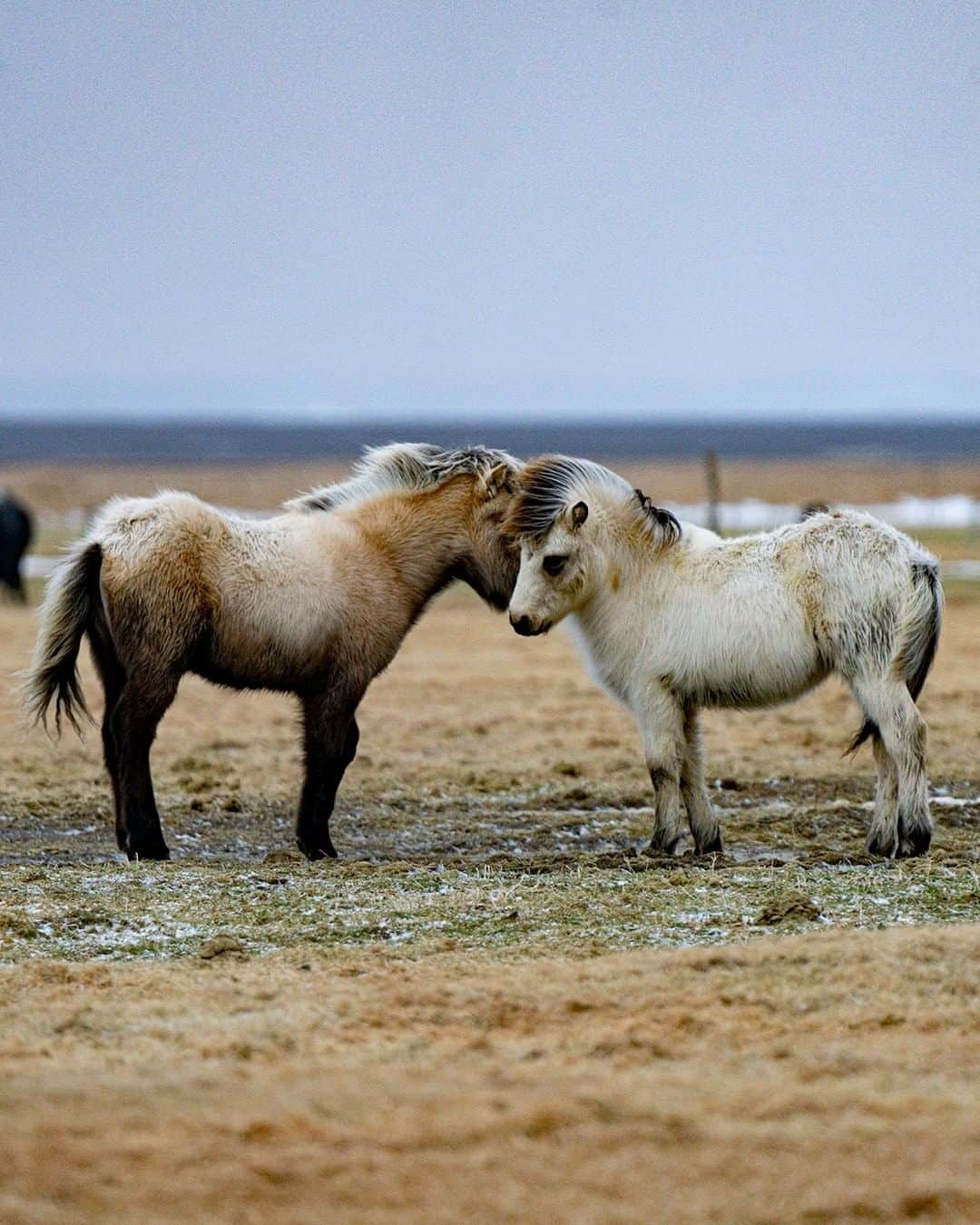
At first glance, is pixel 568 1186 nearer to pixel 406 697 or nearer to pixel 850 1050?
pixel 850 1050

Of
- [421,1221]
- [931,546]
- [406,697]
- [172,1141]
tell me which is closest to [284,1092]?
[172,1141]

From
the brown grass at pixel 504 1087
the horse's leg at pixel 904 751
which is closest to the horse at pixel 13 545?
the horse's leg at pixel 904 751

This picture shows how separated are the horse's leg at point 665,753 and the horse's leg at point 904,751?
2.90 feet

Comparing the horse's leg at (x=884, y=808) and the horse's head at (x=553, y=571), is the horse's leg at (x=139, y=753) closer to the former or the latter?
the horse's head at (x=553, y=571)

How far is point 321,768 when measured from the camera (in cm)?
784

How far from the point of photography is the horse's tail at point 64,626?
7688 mm

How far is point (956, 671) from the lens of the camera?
1533cm

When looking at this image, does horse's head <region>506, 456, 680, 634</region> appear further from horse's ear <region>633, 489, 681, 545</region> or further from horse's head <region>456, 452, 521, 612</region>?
horse's head <region>456, 452, 521, 612</region>

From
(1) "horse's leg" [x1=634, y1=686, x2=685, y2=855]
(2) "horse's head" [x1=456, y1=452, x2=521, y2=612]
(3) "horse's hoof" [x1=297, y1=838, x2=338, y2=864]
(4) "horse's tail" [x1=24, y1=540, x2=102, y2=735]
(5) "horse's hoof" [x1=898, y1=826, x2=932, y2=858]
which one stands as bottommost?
(3) "horse's hoof" [x1=297, y1=838, x2=338, y2=864]

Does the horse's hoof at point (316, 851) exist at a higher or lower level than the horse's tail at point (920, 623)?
lower

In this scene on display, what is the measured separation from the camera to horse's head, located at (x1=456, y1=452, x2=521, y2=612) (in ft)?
27.3

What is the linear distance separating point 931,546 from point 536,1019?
87.9 ft

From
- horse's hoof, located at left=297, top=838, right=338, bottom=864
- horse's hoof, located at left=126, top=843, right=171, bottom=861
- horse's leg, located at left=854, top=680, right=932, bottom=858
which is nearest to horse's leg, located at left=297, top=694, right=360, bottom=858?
horse's hoof, located at left=297, top=838, right=338, bottom=864

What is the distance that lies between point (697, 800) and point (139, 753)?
274cm
